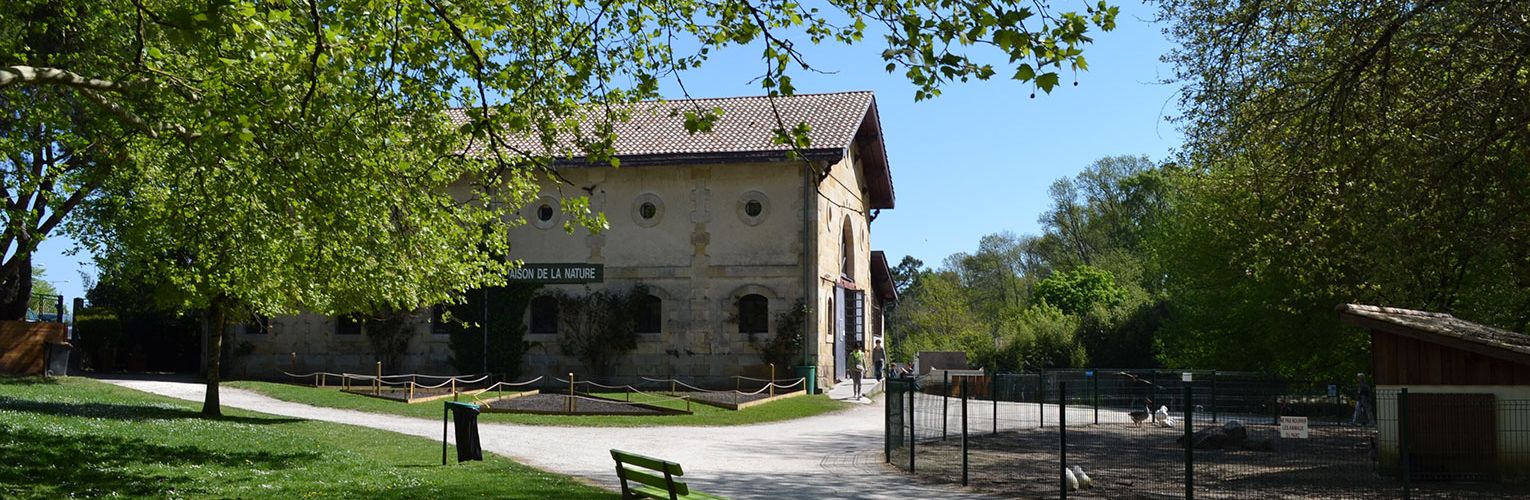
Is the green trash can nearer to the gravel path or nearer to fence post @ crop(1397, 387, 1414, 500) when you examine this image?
the gravel path

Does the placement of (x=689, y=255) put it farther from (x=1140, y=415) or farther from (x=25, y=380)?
(x=1140, y=415)

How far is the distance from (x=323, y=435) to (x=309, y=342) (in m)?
19.7

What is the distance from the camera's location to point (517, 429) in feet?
72.9

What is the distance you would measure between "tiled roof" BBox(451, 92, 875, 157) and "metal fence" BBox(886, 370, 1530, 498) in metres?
15.5

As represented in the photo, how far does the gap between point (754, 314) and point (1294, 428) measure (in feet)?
71.7

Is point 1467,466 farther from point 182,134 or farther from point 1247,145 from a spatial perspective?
point 182,134

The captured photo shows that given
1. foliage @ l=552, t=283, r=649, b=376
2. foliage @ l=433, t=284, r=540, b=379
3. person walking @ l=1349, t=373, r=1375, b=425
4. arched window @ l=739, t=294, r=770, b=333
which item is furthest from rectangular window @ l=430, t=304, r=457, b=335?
person walking @ l=1349, t=373, r=1375, b=425

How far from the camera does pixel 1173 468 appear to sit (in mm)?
15836

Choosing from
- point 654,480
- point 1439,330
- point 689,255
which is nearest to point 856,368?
point 689,255

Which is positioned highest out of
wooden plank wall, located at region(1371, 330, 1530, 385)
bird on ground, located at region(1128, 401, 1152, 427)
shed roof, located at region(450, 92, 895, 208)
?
shed roof, located at region(450, 92, 895, 208)

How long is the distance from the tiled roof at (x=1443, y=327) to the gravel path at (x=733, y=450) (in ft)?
18.7

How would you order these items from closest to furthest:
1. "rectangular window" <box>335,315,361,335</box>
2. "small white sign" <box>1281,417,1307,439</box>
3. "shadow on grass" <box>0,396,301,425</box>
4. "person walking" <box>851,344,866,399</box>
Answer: "small white sign" <box>1281,417,1307,439</box> → "shadow on grass" <box>0,396,301,425</box> → "person walking" <box>851,344,866,399</box> → "rectangular window" <box>335,315,361,335</box>

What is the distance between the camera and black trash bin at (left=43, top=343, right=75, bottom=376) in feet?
103

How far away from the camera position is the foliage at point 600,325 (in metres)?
35.3
